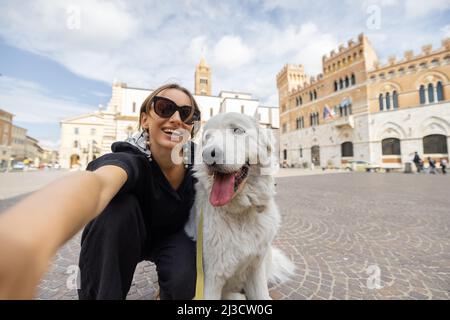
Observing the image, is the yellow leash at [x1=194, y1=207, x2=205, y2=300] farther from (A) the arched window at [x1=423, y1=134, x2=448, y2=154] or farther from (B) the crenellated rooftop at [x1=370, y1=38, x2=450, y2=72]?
(B) the crenellated rooftop at [x1=370, y1=38, x2=450, y2=72]

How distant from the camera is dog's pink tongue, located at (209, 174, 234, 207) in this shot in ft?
5.13

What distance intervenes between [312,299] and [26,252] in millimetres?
2244

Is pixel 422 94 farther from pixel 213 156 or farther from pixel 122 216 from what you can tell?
pixel 122 216

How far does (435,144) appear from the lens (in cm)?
1909

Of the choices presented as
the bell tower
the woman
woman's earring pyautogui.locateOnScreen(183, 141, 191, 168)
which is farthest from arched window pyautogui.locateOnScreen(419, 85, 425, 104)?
the bell tower

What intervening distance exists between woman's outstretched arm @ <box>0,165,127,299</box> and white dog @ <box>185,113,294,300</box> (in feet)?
2.91

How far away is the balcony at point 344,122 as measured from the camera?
24.0 meters

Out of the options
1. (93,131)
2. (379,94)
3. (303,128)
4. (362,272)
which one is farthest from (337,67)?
(93,131)

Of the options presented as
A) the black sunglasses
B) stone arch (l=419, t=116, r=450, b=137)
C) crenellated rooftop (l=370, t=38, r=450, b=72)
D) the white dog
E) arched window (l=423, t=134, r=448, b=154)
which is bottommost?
the white dog

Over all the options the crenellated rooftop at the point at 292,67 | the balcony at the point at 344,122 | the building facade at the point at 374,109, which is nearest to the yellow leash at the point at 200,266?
the building facade at the point at 374,109

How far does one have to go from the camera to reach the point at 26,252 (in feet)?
1.60

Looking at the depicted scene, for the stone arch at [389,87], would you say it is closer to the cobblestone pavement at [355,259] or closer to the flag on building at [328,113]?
the flag on building at [328,113]

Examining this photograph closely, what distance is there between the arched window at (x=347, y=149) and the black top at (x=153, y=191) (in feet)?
92.2
